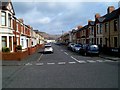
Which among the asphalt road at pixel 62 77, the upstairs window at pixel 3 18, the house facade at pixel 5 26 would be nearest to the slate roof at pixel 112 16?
the house facade at pixel 5 26

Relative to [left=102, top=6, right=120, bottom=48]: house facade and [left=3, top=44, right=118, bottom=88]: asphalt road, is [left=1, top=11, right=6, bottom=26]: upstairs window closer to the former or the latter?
[left=3, top=44, right=118, bottom=88]: asphalt road

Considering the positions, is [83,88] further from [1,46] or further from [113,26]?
[113,26]

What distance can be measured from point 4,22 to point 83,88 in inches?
810

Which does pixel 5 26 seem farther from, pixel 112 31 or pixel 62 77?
pixel 112 31

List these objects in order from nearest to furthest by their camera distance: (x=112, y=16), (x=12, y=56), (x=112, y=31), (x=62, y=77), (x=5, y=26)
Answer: (x=62, y=77) → (x=12, y=56) → (x=5, y=26) → (x=112, y=31) → (x=112, y=16)

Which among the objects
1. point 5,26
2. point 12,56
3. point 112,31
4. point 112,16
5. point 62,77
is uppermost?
point 112,16

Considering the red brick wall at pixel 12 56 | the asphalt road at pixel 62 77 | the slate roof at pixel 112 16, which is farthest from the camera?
the slate roof at pixel 112 16

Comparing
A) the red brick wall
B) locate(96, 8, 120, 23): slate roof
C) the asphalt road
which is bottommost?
the asphalt road

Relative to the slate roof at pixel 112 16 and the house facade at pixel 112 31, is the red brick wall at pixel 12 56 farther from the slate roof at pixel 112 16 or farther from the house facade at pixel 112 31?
the slate roof at pixel 112 16

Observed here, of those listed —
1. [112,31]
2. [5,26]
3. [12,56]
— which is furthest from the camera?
[112,31]

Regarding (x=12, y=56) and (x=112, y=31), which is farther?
(x=112, y=31)

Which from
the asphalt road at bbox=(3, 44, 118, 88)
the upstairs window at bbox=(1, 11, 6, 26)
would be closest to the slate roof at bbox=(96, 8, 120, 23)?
the upstairs window at bbox=(1, 11, 6, 26)

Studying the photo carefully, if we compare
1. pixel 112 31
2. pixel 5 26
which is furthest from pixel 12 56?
pixel 112 31

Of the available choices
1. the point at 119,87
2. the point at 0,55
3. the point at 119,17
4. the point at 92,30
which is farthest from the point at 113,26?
the point at 119,87
